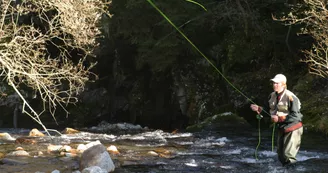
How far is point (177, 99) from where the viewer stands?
67.4 feet

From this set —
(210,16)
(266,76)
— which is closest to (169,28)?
(210,16)

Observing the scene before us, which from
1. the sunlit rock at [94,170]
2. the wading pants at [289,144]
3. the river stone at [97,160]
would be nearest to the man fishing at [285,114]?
the wading pants at [289,144]

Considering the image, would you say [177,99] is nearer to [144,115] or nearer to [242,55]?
[144,115]

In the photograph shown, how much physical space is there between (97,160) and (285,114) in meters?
4.10

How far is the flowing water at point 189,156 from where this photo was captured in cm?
877

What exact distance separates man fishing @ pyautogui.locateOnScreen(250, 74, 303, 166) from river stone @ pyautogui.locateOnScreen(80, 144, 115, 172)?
137 inches

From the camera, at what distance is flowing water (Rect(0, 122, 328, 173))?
8766 mm

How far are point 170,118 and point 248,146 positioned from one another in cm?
914

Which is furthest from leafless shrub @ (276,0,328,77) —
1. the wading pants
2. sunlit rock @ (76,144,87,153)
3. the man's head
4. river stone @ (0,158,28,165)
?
river stone @ (0,158,28,165)

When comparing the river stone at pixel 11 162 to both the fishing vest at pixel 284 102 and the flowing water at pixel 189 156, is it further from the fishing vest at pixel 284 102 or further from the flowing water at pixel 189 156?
the fishing vest at pixel 284 102

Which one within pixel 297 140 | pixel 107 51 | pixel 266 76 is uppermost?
pixel 107 51

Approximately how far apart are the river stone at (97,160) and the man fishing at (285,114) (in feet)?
11.4

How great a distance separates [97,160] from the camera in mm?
8539

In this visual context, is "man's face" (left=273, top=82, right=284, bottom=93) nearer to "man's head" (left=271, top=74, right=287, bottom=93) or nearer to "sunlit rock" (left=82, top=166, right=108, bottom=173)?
"man's head" (left=271, top=74, right=287, bottom=93)
